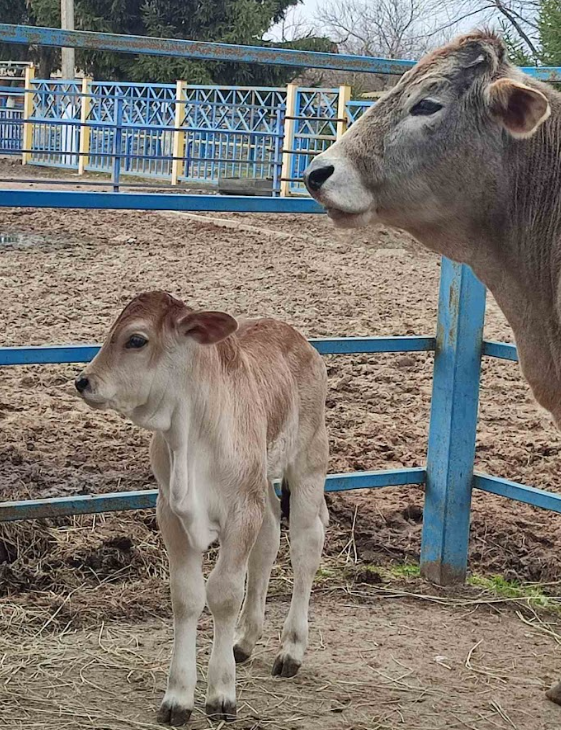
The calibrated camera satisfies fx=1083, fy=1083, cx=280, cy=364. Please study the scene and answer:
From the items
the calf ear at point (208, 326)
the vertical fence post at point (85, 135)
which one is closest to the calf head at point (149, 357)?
the calf ear at point (208, 326)

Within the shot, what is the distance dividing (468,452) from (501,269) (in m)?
1.46

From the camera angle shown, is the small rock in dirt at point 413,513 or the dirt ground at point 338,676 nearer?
the dirt ground at point 338,676

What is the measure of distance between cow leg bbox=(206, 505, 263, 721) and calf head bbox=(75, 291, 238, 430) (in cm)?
40

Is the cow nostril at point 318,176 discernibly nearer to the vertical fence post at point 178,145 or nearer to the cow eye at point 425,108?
the cow eye at point 425,108

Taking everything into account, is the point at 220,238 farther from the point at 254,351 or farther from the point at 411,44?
the point at 411,44

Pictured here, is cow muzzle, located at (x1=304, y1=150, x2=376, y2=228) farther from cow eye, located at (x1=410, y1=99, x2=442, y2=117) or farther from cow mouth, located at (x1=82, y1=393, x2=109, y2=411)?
cow mouth, located at (x1=82, y1=393, x2=109, y2=411)

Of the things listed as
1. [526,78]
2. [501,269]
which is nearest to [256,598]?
[501,269]

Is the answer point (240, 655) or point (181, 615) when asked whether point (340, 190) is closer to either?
point (181, 615)

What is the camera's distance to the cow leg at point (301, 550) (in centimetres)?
372

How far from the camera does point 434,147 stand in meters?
3.25

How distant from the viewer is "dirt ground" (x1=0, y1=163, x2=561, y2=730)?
3.59m

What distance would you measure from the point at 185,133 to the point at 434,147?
2034cm

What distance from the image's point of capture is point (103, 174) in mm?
25422

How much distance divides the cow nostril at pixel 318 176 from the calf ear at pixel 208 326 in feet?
1.47
